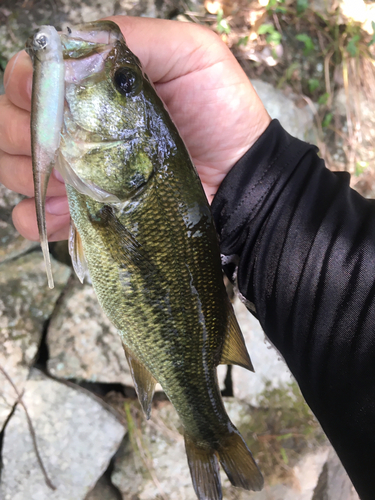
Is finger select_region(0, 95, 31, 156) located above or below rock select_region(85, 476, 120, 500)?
above

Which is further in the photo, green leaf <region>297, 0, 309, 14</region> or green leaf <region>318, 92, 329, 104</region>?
green leaf <region>318, 92, 329, 104</region>

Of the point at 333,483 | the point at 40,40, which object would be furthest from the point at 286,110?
the point at 333,483

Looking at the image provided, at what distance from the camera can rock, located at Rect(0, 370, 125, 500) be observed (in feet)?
6.33

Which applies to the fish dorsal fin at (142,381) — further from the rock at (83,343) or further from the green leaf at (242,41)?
the green leaf at (242,41)

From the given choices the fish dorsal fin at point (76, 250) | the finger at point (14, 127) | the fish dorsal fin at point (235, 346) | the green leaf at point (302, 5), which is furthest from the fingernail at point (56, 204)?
the green leaf at point (302, 5)

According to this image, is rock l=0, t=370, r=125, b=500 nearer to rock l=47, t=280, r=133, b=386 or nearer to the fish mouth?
rock l=47, t=280, r=133, b=386

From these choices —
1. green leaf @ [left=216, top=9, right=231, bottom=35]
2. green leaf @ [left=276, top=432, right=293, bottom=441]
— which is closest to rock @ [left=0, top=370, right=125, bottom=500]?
green leaf @ [left=276, top=432, right=293, bottom=441]

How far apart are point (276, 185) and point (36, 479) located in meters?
2.12

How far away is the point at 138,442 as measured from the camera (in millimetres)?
2150

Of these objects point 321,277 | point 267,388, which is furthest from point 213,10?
point 267,388

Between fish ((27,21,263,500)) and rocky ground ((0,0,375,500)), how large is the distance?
2.87ft

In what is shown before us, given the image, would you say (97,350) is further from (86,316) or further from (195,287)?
(195,287)

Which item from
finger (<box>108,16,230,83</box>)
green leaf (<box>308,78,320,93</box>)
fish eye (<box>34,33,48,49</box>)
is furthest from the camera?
green leaf (<box>308,78,320,93</box>)

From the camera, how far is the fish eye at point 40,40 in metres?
0.76
